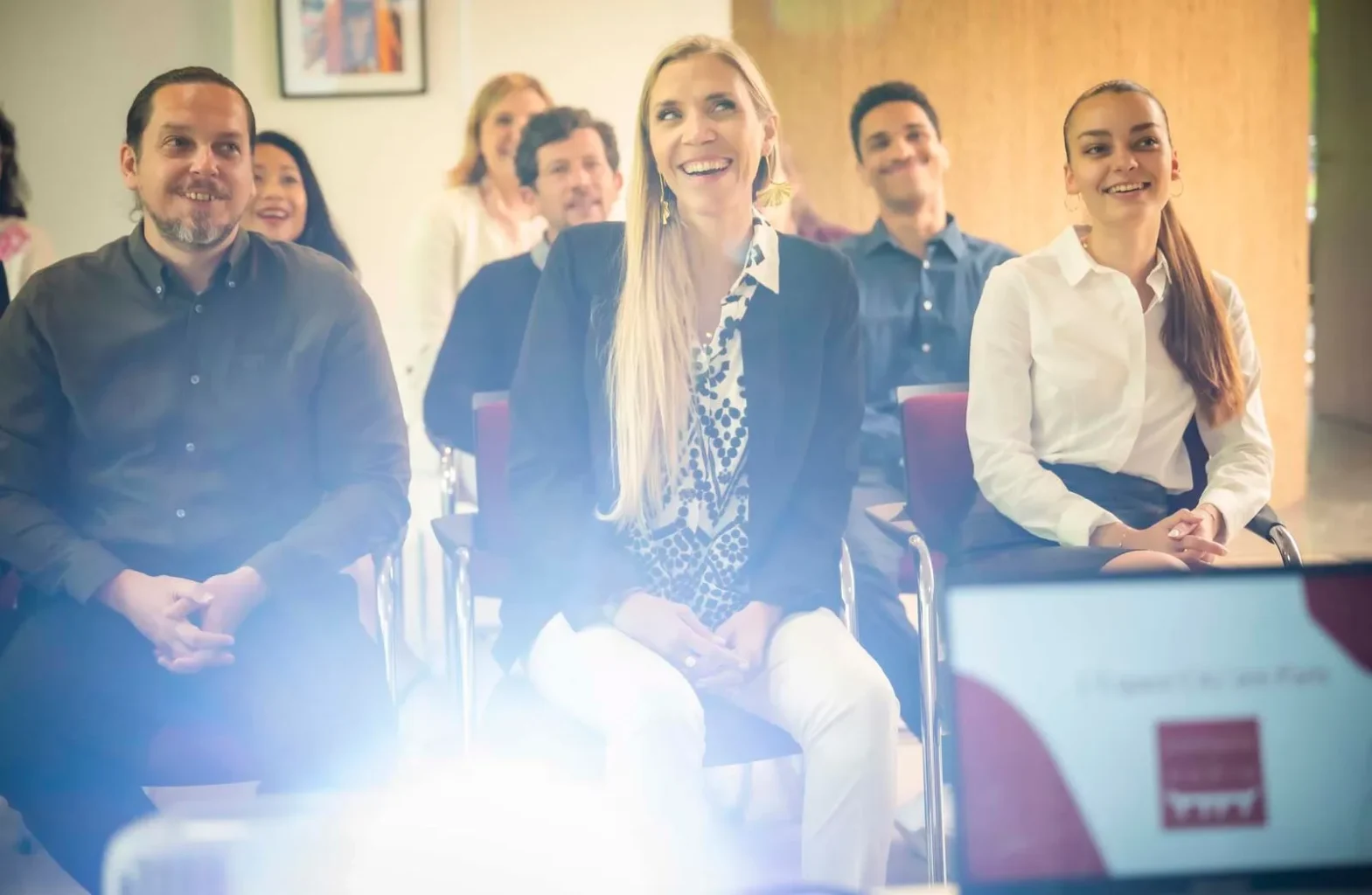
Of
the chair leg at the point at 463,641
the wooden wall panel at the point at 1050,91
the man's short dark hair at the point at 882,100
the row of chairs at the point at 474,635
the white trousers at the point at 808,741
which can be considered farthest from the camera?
the man's short dark hair at the point at 882,100

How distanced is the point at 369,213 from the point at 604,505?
1.27 metres

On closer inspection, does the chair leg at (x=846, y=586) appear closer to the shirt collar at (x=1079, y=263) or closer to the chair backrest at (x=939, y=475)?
the chair backrest at (x=939, y=475)

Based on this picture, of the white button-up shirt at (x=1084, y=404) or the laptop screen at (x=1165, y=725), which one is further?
the white button-up shirt at (x=1084, y=404)

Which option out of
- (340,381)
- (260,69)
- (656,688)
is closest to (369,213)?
(260,69)

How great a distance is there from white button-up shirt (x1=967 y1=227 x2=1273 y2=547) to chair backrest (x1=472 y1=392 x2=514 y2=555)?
37.7 inches

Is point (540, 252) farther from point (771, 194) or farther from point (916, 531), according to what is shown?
point (916, 531)

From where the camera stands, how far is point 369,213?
3234mm

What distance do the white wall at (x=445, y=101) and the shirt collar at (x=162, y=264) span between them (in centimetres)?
64

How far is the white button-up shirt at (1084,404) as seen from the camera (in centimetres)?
268

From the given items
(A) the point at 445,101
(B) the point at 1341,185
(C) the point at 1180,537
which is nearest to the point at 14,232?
(A) the point at 445,101

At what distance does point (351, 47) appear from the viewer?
125 inches

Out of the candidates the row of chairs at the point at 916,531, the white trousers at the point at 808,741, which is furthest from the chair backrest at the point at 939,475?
the white trousers at the point at 808,741

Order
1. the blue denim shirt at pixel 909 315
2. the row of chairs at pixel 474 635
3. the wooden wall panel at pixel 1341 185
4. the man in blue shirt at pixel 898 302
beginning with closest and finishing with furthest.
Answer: the row of chairs at pixel 474 635, the man in blue shirt at pixel 898 302, the blue denim shirt at pixel 909 315, the wooden wall panel at pixel 1341 185

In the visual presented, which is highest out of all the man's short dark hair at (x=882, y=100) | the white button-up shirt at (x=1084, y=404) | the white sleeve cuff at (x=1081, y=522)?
the man's short dark hair at (x=882, y=100)
